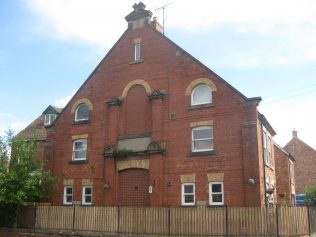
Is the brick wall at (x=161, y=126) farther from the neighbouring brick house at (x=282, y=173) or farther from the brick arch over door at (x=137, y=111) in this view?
the neighbouring brick house at (x=282, y=173)

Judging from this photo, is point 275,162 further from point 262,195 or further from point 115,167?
point 115,167

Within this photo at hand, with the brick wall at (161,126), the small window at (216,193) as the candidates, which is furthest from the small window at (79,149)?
the small window at (216,193)

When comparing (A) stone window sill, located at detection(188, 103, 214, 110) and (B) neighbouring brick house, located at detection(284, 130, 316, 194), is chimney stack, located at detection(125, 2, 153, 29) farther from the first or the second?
(B) neighbouring brick house, located at detection(284, 130, 316, 194)

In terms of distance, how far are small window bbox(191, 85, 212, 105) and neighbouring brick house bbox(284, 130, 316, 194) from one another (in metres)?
28.0

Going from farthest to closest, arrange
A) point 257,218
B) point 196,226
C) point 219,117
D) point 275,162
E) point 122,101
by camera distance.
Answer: point 275,162 → point 122,101 → point 219,117 → point 196,226 → point 257,218

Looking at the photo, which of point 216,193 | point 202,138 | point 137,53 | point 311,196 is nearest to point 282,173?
point 311,196

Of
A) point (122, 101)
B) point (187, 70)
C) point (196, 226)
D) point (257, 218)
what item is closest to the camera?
point (257, 218)

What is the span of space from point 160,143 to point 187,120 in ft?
7.55

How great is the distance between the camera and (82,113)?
2955 centimetres

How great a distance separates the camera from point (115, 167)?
85.5ft

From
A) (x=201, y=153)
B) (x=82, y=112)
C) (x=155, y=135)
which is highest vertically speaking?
(x=82, y=112)

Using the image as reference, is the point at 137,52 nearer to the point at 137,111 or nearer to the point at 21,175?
the point at 137,111

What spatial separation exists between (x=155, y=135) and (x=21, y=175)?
9285 millimetres

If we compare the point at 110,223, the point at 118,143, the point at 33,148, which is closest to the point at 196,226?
the point at 110,223
